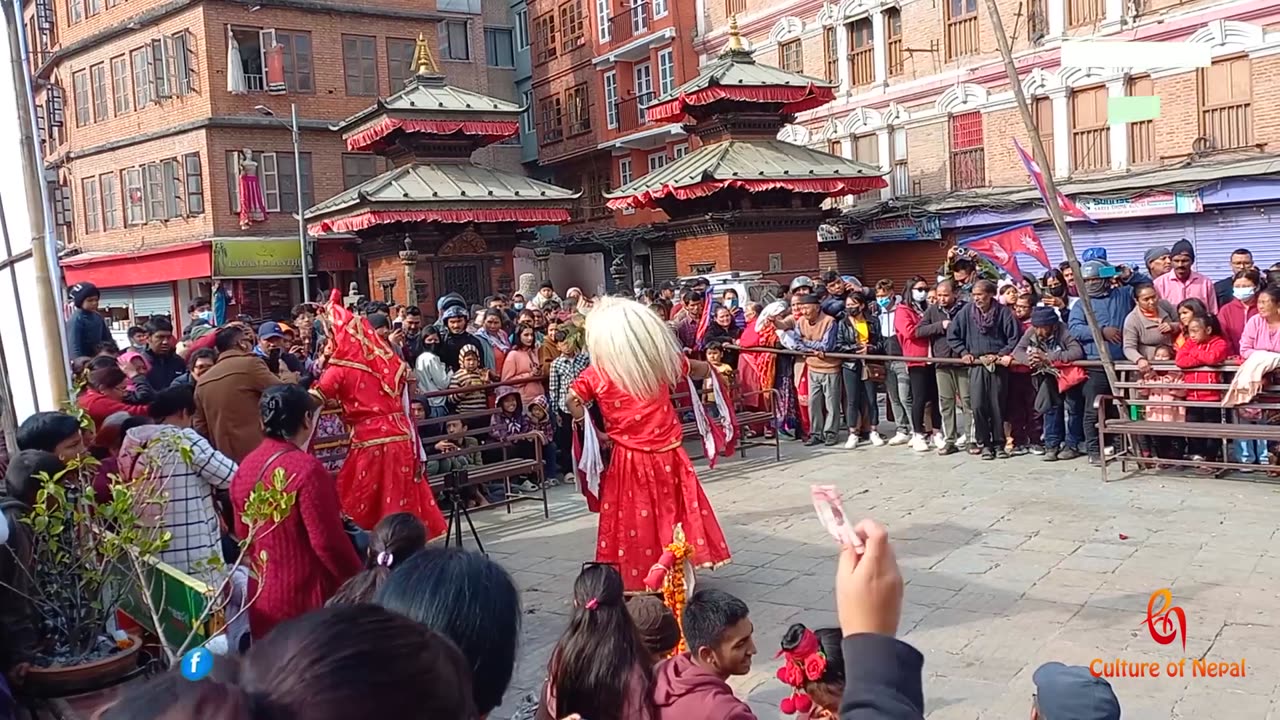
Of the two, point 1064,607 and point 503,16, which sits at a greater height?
point 503,16

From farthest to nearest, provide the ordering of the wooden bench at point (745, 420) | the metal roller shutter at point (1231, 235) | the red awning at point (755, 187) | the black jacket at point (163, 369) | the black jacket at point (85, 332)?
the metal roller shutter at point (1231, 235), the red awning at point (755, 187), the wooden bench at point (745, 420), the black jacket at point (85, 332), the black jacket at point (163, 369)

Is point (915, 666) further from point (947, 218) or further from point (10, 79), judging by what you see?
point (947, 218)

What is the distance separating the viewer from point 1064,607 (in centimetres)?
613

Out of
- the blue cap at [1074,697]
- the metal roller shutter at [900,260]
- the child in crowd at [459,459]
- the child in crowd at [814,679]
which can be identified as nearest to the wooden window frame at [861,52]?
the metal roller shutter at [900,260]

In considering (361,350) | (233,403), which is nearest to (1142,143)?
(361,350)

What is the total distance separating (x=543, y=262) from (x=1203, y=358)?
2647cm

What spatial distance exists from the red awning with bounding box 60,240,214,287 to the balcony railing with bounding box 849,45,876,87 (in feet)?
60.3

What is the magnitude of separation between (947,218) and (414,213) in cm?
1285

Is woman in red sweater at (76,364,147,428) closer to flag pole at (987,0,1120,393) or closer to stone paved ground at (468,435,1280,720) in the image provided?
stone paved ground at (468,435,1280,720)

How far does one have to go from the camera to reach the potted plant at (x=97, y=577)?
394cm

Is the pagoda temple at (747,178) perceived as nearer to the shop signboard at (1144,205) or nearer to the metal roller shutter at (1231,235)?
the shop signboard at (1144,205)

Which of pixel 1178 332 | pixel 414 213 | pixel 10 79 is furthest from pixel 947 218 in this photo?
pixel 10 79

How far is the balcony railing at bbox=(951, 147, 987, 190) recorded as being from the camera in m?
23.9

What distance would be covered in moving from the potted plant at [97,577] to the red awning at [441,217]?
13310mm
